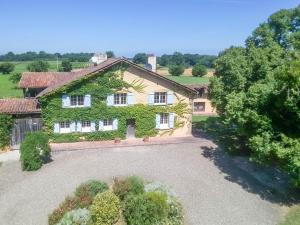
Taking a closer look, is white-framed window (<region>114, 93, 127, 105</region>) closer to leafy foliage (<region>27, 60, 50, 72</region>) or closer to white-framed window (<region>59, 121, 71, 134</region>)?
white-framed window (<region>59, 121, 71, 134</region>)

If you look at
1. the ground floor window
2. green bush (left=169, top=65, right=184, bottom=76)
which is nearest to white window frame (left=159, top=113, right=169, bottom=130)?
the ground floor window

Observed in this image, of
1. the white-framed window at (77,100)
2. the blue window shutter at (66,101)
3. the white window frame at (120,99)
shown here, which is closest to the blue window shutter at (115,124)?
the white window frame at (120,99)

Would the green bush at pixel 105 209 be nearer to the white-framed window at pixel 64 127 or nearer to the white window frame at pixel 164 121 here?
the white-framed window at pixel 64 127

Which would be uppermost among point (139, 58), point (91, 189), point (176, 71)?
point (139, 58)

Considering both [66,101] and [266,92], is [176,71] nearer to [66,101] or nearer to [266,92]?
[66,101]

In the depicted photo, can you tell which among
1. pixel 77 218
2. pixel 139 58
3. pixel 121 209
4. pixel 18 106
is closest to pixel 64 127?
pixel 18 106

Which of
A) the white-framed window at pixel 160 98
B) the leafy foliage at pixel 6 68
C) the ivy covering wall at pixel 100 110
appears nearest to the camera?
the ivy covering wall at pixel 100 110
